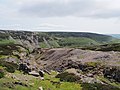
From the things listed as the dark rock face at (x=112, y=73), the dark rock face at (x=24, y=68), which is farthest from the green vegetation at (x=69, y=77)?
the dark rock face at (x=112, y=73)

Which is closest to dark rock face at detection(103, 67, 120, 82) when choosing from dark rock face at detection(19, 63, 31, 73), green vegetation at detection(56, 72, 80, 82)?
green vegetation at detection(56, 72, 80, 82)

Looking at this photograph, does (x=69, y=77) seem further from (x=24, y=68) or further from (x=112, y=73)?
(x=112, y=73)

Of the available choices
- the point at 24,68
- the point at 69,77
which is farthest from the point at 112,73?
the point at 24,68

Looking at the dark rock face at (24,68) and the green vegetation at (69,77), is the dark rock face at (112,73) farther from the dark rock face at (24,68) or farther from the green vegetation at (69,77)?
the dark rock face at (24,68)

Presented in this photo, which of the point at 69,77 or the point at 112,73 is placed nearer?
the point at 69,77

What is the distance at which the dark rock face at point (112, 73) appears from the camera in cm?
5253

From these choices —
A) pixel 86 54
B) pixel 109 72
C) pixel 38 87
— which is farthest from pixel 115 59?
pixel 38 87

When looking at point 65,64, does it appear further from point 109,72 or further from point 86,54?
point 109,72

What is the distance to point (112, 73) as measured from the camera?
5388 centimetres

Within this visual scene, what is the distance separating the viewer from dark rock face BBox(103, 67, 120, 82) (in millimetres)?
52531

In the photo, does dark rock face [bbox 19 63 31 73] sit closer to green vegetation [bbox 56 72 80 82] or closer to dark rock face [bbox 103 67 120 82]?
green vegetation [bbox 56 72 80 82]

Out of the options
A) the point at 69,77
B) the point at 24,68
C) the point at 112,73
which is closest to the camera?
the point at 69,77

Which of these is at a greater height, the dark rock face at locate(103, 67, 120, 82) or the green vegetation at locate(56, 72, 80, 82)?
the green vegetation at locate(56, 72, 80, 82)

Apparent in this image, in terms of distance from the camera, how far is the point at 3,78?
36094 mm
